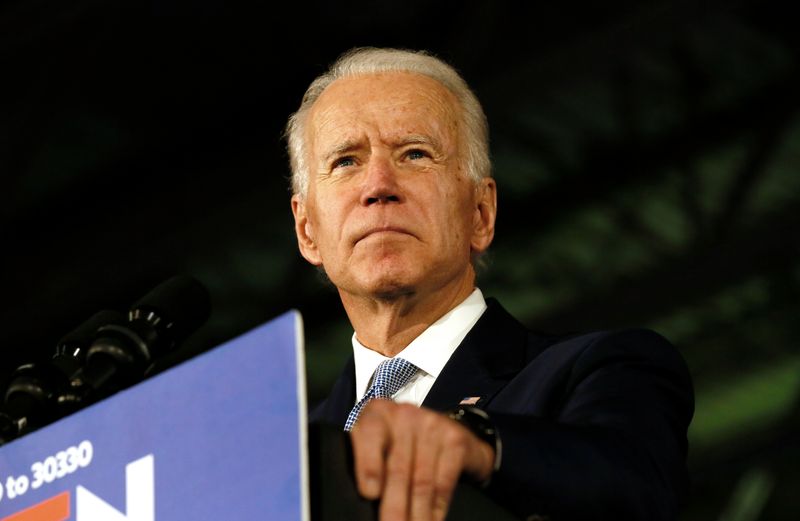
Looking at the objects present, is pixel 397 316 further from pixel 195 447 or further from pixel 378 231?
pixel 195 447

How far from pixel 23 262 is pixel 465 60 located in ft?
6.61

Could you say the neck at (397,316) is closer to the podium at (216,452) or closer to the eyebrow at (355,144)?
the eyebrow at (355,144)

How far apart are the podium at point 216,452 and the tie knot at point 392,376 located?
0.73 meters

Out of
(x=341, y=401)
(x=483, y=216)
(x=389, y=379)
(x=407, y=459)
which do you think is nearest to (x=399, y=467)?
(x=407, y=459)

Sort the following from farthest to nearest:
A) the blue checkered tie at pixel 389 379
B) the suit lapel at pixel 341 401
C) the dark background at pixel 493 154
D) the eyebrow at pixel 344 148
→ the dark background at pixel 493 154 → the eyebrow at pixel 344 148 → the suit lapel at pixel 341 401 → the blue checkered tie at pixel 389 379

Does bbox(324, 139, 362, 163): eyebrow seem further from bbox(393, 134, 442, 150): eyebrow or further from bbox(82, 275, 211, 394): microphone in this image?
bbox(82, 275, 211, 394): microphone

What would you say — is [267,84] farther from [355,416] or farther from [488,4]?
[355,416]

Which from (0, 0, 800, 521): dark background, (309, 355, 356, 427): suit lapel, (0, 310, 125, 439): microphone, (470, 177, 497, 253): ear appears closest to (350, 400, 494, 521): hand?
(0, 310, 125, 439): microphone

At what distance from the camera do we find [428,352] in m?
2.00

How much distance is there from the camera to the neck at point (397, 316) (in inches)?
82.3

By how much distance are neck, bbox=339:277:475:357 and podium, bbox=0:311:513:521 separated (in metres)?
0.88

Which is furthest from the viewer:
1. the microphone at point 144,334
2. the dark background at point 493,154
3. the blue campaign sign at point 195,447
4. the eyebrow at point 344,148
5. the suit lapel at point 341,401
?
the dark background at point 493,154

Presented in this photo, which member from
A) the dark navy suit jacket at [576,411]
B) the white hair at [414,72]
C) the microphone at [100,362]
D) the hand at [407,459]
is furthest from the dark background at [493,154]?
the hand at [407,459]

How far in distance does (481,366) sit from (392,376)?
169 millimetres
